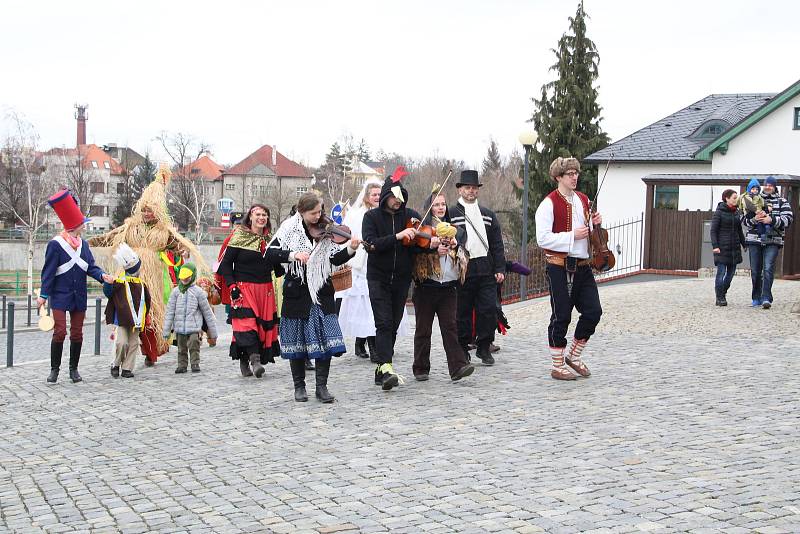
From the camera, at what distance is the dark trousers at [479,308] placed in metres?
10.6

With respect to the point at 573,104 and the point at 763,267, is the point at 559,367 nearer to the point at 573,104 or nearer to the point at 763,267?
the point at 763,267

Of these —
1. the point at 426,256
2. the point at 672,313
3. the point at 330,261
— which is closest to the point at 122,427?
the point at 330,261

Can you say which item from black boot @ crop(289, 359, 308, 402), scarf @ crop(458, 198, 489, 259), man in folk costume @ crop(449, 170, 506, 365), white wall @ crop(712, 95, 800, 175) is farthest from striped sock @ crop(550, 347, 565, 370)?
white wall @ crop(712, 95, 800, 175)

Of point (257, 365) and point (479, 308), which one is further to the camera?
point (257, 365)

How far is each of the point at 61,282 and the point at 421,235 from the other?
412 cm

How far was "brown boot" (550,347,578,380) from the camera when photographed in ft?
31.3

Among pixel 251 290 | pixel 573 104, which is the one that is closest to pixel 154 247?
pixel 251 290

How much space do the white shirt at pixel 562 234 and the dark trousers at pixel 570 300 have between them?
211 millimetres

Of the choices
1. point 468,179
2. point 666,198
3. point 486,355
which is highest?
point 666,198

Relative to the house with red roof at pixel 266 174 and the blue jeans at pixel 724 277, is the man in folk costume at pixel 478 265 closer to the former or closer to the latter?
the blue jeans at pixel 724 277

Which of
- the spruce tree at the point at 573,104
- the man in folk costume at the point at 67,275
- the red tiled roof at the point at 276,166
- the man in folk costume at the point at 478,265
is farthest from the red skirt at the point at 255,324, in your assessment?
Answer: the red tiled roof at the point at 276,166

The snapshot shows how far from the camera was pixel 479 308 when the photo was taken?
35.0 ft

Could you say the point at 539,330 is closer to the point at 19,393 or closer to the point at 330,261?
the point at 330,261

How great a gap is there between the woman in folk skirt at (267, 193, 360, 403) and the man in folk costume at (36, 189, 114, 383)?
2.91 meters
